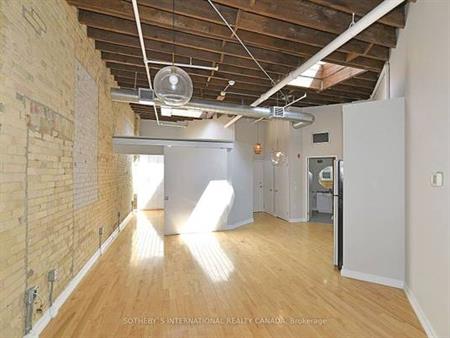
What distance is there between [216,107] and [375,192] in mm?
3437

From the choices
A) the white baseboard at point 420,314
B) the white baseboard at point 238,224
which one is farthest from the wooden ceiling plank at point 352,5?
the white baseboard at point 238,224

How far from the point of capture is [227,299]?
3.26m

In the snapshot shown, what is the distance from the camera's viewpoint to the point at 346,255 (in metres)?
3.99

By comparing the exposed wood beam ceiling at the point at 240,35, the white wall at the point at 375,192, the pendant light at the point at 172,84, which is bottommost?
the white wall at the point at 375,192

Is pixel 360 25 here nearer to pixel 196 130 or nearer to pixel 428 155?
pixel 428 155

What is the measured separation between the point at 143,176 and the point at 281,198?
18.6 feet

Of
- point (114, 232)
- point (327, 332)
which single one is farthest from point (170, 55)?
point (327, 332)

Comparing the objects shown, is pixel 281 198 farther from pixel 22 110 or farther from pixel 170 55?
pixel 22 110

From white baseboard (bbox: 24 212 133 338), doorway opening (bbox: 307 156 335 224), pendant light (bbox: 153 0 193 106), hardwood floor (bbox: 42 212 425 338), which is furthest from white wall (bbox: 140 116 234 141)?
pendant light (bbox: 153 0 193 106)

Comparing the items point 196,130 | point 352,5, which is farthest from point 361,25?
point 196,130

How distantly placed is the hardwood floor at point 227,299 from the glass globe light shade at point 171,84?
2.30m

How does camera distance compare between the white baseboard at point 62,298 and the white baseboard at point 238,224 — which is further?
the white baseboard at point 238,224

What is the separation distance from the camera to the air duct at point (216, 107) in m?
5.26

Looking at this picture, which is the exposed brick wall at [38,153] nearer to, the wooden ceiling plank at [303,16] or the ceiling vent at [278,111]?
the wooden ceiling plank at [303,16]
